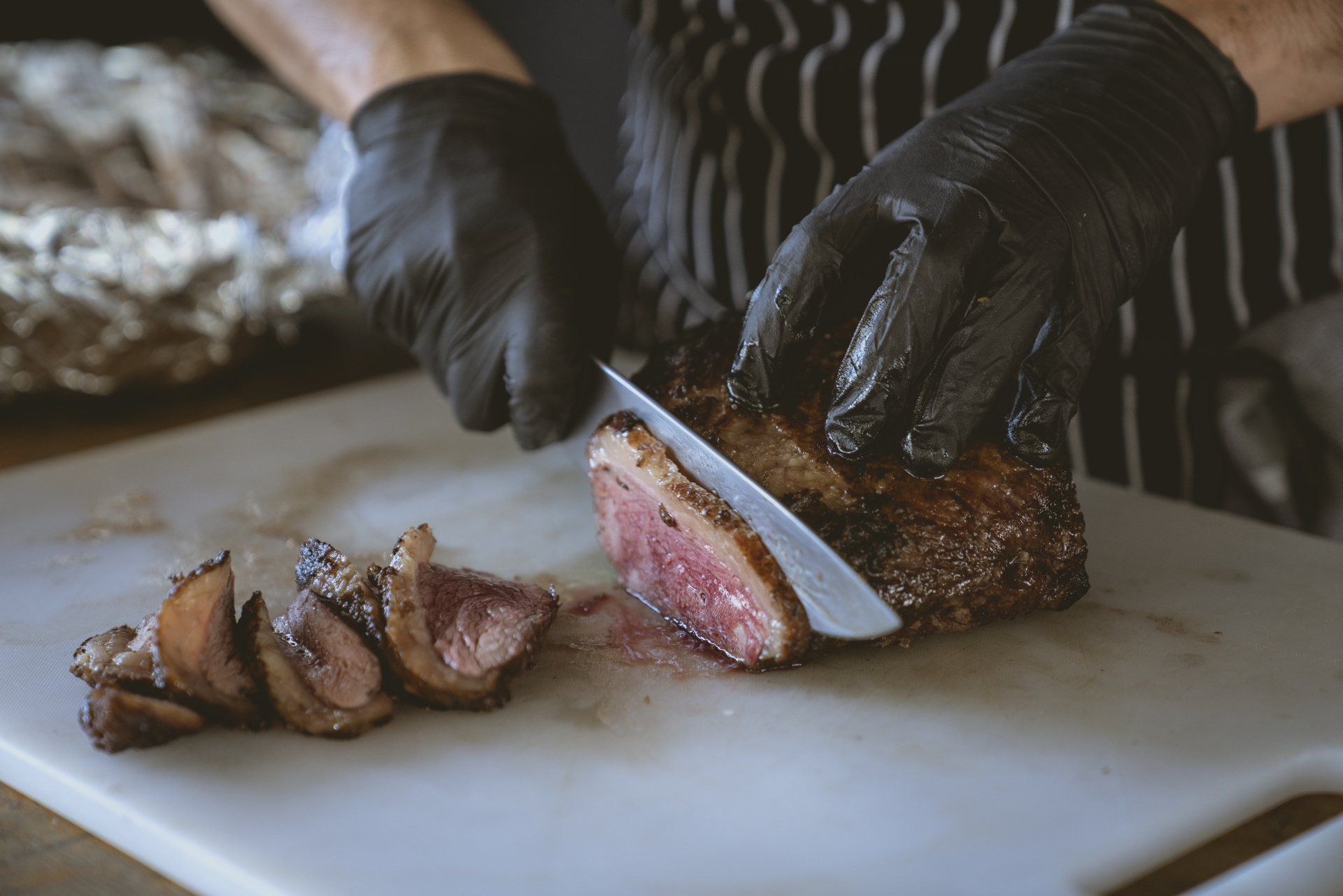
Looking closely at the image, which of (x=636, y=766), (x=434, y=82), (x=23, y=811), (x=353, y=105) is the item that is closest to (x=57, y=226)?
(x=353, y=105)

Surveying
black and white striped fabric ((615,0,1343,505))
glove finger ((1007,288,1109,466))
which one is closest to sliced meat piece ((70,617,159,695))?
glove finger ((1007,288,1109,466))

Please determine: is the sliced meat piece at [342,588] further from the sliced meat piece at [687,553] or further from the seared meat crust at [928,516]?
the seared meat crust at [928,516]

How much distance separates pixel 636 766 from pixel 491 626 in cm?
39

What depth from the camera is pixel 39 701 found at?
182 centimetres

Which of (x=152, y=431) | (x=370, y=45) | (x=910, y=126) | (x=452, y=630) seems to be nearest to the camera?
(x=452, y=630)

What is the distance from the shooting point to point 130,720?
64.2 inches

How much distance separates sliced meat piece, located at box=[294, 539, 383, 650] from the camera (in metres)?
1.85

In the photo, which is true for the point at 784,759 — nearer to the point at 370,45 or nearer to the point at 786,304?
the point at 786,304

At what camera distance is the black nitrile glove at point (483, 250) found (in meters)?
2.38

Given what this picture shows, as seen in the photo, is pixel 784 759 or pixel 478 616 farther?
pixel 478 616

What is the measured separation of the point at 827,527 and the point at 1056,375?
0.54 meters

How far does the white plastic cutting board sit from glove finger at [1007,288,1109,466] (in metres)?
0.38

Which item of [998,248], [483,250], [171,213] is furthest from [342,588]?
[171,213]

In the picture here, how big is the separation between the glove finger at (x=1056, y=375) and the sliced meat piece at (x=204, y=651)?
1.51m
